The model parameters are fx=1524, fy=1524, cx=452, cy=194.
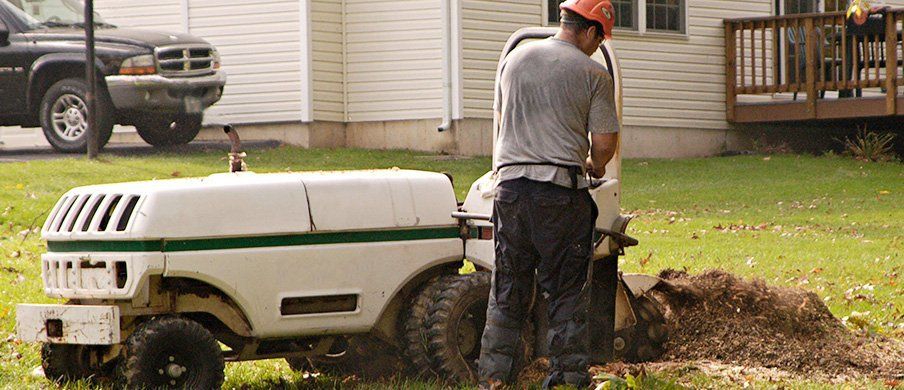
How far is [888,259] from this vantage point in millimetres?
12484

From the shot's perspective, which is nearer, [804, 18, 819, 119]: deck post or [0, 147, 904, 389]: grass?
[0, 147, 904, 389]: grass

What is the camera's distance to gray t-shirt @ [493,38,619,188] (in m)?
6.36

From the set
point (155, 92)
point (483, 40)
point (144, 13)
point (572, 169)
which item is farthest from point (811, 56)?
point (572, 169)

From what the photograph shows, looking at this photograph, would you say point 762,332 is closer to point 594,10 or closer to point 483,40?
point 594,10

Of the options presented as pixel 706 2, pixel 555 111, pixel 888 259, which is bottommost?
pixel 888 259

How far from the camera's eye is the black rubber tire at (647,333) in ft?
24.5

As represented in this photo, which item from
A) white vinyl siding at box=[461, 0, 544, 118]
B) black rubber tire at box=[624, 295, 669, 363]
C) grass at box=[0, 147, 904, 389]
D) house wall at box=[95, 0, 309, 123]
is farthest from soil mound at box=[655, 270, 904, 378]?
house wall at box=[95, 0, 309, 123]

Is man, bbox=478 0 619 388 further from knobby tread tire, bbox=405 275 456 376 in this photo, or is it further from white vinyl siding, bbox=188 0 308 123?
white vinyl siding, bbox=188 0 308 123

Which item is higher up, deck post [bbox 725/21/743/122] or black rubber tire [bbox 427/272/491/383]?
deck post [bbox 725/21/743/122]

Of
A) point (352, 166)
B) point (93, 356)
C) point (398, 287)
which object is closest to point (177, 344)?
point (93, 356)

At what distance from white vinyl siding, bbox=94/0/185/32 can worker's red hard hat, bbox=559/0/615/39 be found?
17302 mm

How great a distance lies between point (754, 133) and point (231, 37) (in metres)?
8.74

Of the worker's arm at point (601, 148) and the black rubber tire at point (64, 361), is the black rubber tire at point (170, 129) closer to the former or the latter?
the black rubber tire at point (64, 361)

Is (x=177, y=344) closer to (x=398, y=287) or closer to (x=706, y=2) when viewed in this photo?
(x=398, y=287)
